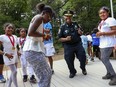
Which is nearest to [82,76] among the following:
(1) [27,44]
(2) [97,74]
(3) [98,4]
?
(2) [97,74]

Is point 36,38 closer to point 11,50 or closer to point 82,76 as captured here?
point 11,50

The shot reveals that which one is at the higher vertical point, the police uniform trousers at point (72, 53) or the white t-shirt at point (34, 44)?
the white t-shirt at point (34, 44)

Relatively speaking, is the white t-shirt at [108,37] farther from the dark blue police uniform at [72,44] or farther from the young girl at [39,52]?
→ the young girl at [39,52]

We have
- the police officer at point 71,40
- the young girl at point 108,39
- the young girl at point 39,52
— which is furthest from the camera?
the police officer at point 71,40

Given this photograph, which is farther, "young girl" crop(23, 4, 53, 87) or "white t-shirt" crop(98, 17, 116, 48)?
"white t-shirt" crop(98, 17, 116, 48)

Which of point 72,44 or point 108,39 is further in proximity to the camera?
point 72,44

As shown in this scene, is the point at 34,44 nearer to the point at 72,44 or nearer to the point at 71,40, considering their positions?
the point at 71,40

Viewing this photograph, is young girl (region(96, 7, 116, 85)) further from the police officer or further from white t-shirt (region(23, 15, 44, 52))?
white t-shirt (region(23, 15, 44, 52))

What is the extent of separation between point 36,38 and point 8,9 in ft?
70.2

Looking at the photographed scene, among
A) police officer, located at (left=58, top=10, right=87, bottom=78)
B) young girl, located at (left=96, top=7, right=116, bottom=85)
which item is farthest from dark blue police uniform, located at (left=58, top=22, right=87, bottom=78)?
young girl, located at (left=96, top=7, right=116, bottom=85)

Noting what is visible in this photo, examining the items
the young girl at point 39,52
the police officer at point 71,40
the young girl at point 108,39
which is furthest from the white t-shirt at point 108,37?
the young girl at point 39,52

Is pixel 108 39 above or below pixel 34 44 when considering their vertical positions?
below

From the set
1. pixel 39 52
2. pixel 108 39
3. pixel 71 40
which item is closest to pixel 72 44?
pixel 71 40

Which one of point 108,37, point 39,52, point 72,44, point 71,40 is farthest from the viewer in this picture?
point 72,44
